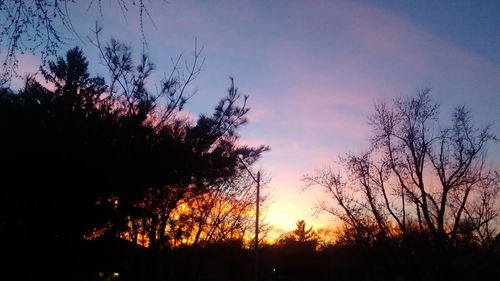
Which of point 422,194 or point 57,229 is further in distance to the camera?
point 422,194

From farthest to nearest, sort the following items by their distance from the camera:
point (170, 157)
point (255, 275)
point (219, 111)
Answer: point (255, 275) → point (219, 111) → point (170, 157)

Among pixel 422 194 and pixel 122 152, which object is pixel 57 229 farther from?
pixel 422 194

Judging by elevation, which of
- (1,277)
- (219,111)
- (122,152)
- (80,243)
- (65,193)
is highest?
(219,111)

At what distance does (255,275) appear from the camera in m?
21.7

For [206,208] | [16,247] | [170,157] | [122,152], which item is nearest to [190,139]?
[170,157]

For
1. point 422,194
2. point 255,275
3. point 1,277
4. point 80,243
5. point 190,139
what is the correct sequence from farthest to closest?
point 422,194
point 255,275
point 190,139
point 80,243
point 1,277

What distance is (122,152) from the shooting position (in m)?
12.3

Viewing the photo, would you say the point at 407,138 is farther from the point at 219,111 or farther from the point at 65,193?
the point at 65,193

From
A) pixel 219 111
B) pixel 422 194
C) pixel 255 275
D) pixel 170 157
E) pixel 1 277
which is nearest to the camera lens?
pixel 1 277

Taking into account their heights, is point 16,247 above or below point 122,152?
below

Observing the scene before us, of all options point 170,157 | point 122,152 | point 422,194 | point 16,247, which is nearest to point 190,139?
point 170,157

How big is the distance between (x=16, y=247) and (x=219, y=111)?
708 centimetres

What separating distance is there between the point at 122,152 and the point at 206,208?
35.1ft

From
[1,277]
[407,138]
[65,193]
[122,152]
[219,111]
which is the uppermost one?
[407,138]
